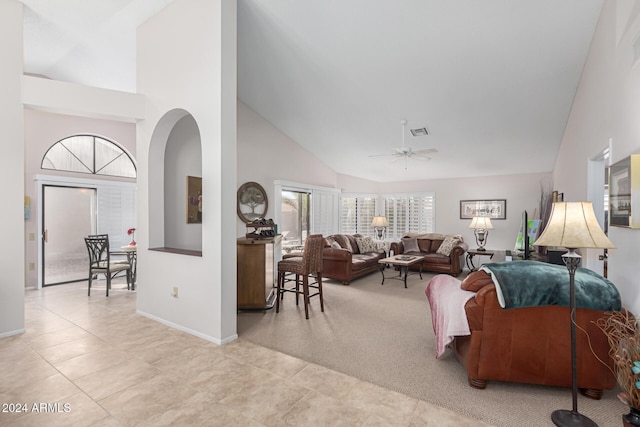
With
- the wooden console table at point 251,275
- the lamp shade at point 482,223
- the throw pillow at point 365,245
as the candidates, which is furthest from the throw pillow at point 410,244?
the wooden console table at point 251,275

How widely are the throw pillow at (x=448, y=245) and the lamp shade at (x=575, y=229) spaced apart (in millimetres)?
5117

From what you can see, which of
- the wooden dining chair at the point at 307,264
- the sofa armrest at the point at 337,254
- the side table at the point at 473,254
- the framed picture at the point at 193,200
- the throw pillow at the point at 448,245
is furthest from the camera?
the throw pillow at the point at 448,245

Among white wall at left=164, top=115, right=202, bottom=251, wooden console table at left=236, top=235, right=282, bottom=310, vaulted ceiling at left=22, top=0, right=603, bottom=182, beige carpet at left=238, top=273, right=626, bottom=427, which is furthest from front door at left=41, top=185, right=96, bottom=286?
beige carpet at left=238, top=273, right=626, bottom=427

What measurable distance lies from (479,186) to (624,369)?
6.77 metres

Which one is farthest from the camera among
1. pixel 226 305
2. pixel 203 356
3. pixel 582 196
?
pixel 582 196

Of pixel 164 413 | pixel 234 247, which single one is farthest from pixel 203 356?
pixel 234 247

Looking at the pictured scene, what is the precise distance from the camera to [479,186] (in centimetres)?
800

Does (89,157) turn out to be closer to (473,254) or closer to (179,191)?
(179,191)

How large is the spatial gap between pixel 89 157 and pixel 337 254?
514 centimetres

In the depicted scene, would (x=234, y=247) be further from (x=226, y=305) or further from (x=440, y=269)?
(x=440, y=269)

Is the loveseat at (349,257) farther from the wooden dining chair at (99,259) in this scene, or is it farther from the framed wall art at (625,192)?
the framed wall art at (625,192)

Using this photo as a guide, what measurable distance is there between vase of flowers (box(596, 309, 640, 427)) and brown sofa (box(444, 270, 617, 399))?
69 mm

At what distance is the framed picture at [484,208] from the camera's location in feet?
25.3

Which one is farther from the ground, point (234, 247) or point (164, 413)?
point (234, 247)
